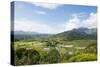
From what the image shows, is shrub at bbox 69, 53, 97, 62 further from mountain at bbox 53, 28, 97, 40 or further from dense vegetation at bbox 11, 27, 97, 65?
mountain at bbox 53, 28, 97, 40


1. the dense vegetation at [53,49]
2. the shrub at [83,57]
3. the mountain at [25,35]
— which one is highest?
the mountain at [25,35]

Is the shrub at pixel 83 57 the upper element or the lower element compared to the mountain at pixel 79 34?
lower

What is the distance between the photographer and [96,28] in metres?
3.46

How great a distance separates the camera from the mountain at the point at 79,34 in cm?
322

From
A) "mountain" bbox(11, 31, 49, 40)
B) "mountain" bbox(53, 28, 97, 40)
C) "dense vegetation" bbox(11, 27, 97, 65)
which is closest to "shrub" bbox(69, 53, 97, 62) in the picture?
"dense vegetation" bbox(11, 27, 97, 65)

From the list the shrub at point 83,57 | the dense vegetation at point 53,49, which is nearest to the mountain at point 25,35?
the dense vegetation at point 53,49

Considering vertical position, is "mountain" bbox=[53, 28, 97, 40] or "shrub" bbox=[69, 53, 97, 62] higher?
"mountain" bbox=[53, 28, 97, 40]

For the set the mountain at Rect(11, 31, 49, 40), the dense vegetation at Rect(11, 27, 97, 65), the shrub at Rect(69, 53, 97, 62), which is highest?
the mountain at Rect(11, 31, 49, 40)

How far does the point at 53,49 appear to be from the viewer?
3.13 m

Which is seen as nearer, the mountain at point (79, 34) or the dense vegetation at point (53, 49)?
the dense vegetation at point (53, 49)

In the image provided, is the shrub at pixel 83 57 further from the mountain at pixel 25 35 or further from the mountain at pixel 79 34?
the mountain at pixel 25 35

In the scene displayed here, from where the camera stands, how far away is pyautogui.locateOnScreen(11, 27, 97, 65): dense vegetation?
2948 mm

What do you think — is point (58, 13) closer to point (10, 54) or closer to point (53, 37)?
point (53, 37)

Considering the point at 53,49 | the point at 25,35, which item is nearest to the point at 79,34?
the point at 53,49
